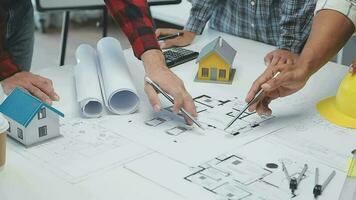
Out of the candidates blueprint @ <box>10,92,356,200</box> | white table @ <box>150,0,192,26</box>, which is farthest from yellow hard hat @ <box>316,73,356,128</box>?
white table @ <box>150,0,192,26</box>

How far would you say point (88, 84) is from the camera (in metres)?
1.33

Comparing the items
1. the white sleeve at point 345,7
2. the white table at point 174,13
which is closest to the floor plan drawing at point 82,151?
the white sleeve at point 345,7

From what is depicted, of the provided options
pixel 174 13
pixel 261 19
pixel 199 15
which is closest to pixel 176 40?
pixel 199 15

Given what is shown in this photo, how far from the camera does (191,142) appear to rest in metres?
1.17

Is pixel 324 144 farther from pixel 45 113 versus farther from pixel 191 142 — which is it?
pixel 45 113

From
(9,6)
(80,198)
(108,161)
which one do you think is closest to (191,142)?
(108,161)

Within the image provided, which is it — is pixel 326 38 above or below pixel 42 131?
above

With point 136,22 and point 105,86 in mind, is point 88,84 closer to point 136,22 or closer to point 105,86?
point 105,86

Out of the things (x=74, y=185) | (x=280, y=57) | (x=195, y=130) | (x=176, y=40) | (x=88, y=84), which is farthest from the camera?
(x=176, y=40)

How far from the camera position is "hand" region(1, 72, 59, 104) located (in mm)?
1267

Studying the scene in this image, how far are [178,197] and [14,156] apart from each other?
1.18ft

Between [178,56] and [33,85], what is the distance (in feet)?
1.70

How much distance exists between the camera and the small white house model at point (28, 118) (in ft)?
3.63

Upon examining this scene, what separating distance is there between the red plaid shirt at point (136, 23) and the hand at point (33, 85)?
0.27m
